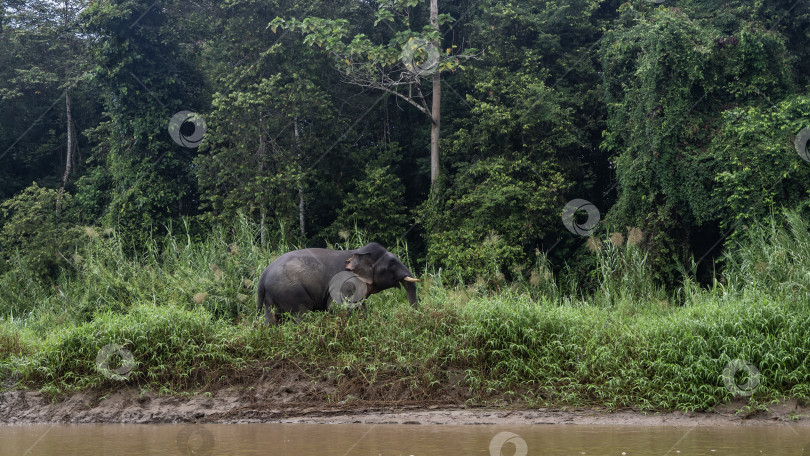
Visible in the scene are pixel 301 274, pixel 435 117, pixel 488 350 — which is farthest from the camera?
pixel 435 117

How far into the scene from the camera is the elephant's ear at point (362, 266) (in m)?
8.39

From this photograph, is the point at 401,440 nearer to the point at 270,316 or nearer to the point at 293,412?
the point at 293,412

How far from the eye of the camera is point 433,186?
15.7 m

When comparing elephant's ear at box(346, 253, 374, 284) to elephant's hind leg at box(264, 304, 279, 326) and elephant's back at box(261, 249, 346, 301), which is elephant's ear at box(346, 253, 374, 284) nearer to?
elephant's back at box(261, 249, 346, 301)

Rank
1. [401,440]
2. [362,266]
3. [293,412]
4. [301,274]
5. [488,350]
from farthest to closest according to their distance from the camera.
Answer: [362,266]
[301,274]
[488,350]
[293,412]
[401,440]

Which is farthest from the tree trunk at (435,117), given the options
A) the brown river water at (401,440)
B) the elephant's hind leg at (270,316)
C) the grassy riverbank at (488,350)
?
the brown river water at (401,440)

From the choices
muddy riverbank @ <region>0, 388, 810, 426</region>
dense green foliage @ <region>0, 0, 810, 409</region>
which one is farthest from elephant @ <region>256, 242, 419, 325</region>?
muddy riverbank @ <region>0, 388, 810, 426</region>

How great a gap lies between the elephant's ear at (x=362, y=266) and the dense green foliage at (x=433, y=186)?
486mm

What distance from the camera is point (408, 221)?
1664cm

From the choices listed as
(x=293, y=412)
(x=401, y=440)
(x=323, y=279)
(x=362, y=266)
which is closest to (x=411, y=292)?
(x=362, y=266)

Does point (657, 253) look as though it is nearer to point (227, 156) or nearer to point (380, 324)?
point (380, 324)

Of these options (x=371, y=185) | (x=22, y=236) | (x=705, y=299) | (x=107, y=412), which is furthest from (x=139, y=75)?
(x=705, y=299)

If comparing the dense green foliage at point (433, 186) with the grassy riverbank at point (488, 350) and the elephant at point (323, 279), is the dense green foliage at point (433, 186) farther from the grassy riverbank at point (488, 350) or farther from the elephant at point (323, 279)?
the elephant at point (323, 279)

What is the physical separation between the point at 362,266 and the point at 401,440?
299cm
